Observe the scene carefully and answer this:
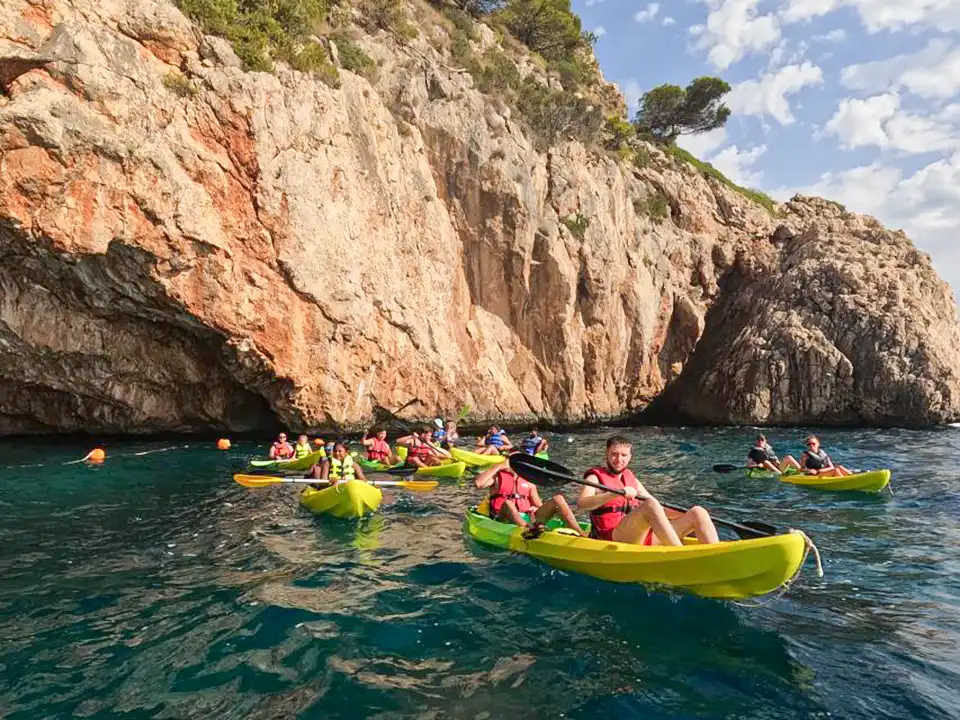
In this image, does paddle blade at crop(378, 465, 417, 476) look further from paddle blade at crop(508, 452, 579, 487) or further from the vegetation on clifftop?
the vegetation on clifftop

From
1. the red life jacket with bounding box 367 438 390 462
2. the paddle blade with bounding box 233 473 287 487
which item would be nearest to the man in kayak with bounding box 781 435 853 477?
the red life jacket with bounding box 367 438 390 462

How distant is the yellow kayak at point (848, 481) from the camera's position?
13461 millimetres

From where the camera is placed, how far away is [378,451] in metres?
17.7

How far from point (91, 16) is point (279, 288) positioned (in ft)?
28.9

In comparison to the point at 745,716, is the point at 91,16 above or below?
above

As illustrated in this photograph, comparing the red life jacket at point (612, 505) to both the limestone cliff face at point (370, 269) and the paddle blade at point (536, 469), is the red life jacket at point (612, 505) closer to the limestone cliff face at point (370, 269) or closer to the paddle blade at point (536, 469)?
the paddle blade at point (536, 469)

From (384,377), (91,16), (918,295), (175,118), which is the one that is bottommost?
(384,377)

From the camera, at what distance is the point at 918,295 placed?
3359cm

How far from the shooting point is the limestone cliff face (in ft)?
55.0

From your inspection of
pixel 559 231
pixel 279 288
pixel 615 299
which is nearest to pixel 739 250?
pixel 615 299

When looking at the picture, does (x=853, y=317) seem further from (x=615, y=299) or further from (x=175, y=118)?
(x=175, y=118)

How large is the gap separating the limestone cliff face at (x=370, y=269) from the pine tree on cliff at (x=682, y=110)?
10508 millimetres

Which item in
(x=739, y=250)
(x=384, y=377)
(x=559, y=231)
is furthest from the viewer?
(x=739, y=250)

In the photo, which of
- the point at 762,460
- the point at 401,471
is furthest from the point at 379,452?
the point at 762,460
